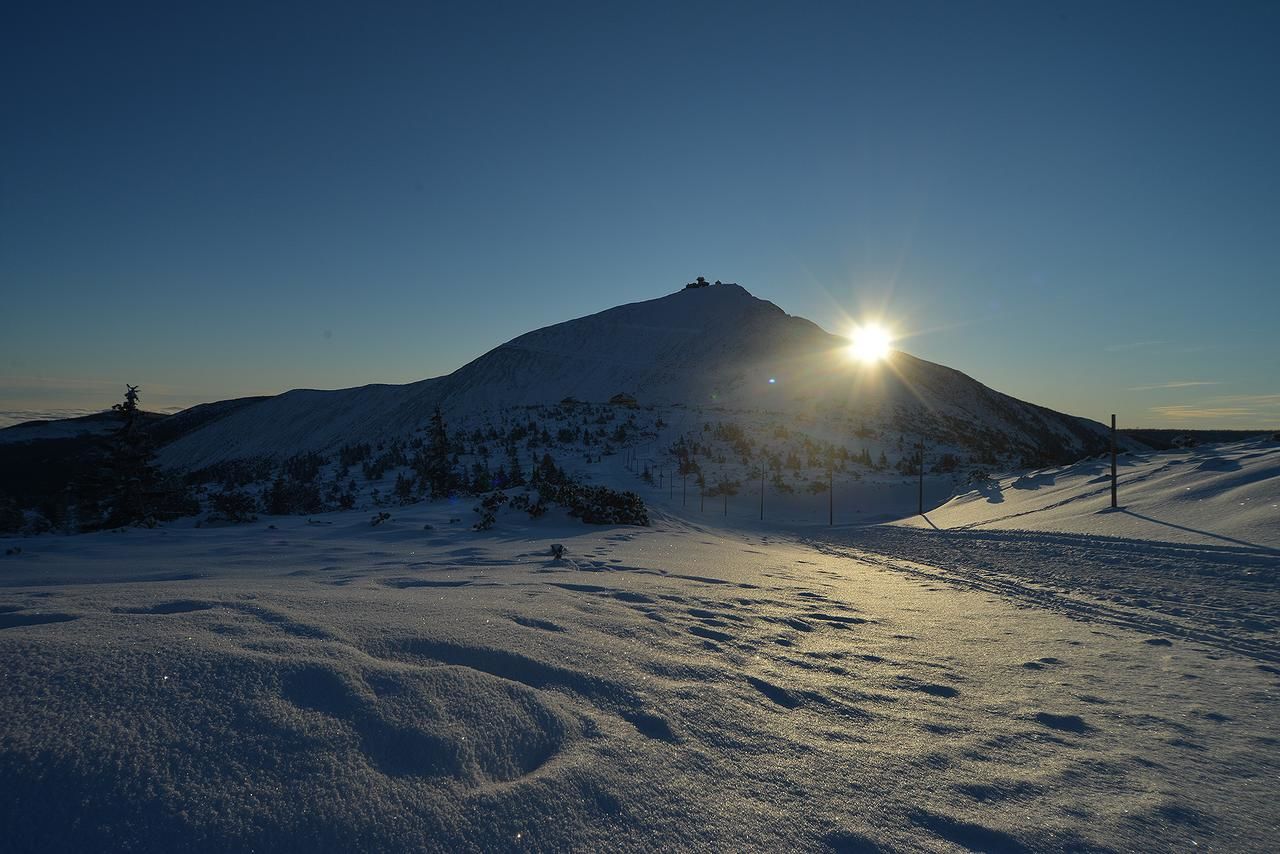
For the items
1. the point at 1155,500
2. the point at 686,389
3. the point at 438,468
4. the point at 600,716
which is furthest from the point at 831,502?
the point at 686,389

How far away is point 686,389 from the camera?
57.7m

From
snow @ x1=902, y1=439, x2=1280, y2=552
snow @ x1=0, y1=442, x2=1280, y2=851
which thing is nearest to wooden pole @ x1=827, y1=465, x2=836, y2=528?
snow @ x1=902, y1=439, x2=1280, y2=552

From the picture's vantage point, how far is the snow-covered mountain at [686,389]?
4668cm

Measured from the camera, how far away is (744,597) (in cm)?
628

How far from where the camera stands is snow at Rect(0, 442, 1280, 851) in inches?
77.7

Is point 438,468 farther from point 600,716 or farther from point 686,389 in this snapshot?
point 686,389

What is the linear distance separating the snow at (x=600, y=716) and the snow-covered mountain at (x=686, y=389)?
35295mm

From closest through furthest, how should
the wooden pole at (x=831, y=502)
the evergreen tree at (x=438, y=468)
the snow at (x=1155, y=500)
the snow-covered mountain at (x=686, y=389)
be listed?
1. the snow at (x=1155, y=500)
2. the evergreen tree at (x=438, y=468)
3. the wooden pole at (x=831, y=502)
4. the snow-covered mountain at (x=686, y=389)

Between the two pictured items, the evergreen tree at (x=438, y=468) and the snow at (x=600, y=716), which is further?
the evergreen tree at (x=438, y=468)

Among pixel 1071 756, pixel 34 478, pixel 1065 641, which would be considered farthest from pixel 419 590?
pixel 34 478

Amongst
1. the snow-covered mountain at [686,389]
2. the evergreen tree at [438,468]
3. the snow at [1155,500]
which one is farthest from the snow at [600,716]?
the snow-covered mountain at [686,389]

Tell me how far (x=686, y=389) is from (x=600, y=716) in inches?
2175

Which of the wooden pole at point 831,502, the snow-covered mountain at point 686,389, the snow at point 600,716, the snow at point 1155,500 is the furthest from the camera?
the snow-covered mountain at point 686,389

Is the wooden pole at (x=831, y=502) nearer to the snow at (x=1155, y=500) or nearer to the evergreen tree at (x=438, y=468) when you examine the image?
the snow at (x=1155, y=500)
